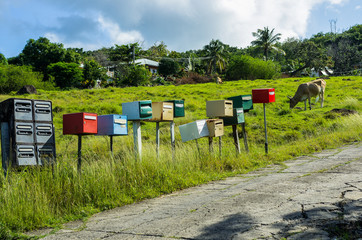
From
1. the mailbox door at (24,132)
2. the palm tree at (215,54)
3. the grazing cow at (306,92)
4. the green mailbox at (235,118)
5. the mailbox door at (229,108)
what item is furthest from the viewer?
the palm tree at (215,54)

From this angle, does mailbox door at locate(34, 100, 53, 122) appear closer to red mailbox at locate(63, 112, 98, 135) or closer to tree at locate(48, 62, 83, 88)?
red mailbox at locate(63, 112, 98, 135)

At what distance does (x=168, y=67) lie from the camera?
2217 inches

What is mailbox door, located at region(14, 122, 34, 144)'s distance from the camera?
271 inches

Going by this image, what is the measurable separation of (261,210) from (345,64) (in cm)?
6289

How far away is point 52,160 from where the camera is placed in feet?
23.7

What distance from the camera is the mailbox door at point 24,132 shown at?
22.6 feet

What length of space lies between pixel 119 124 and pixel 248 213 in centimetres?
419

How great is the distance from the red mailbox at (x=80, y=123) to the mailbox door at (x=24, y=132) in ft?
2.18

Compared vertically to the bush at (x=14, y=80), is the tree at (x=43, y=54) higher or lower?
higher

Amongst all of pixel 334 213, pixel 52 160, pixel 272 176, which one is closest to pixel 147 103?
pixel 52 160

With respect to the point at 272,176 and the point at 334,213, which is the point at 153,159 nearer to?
the point at 272,176

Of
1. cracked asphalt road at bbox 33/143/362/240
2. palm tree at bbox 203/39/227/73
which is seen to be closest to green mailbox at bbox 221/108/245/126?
cracked asphalt road at bbox 33/143/362/240

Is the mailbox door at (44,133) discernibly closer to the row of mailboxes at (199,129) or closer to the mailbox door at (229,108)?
the row of mailboxes at (199,129)

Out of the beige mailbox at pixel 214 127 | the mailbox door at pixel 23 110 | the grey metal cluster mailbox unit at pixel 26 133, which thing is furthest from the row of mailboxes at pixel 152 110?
the mailbox door at pixel 23 110
